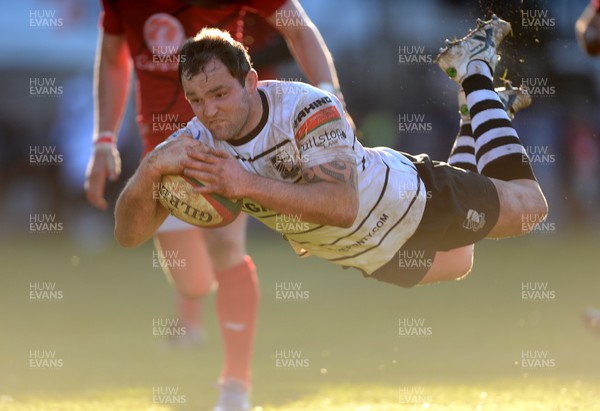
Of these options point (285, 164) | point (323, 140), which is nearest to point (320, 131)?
point (323, 140)

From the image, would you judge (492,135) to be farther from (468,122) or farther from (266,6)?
(266,6)

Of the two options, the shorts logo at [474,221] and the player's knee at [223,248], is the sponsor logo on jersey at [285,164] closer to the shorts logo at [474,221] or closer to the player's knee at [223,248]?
the shorts logo at [474,221]

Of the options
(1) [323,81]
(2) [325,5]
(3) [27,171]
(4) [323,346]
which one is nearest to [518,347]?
(4) [323,346]

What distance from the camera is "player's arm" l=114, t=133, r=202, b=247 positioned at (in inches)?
151

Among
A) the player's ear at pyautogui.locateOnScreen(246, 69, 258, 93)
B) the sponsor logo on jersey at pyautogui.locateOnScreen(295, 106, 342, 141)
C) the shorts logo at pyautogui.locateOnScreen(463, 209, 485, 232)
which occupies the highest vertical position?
the player's ear at pyautogui.locateOnScreen(246, 69, 258, 93)

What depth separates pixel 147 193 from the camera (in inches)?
158

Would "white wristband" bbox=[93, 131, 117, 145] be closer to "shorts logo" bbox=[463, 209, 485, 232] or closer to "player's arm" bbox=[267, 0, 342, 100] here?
"player's arm" bbox=[267, 0, 342, 100]

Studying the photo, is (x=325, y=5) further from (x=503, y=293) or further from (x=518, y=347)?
(x=518, y=347)

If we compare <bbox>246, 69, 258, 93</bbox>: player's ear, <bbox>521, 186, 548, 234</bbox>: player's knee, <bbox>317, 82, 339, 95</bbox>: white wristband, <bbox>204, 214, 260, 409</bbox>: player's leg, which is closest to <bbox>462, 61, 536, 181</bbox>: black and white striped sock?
<bbox>521, 186, 548, 234</bbox>: player's knee

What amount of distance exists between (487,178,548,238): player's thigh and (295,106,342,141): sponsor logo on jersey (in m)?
1.31

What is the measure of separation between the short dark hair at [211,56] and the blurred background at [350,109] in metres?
11.7

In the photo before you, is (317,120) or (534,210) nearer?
(317,120)

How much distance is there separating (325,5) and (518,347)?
1125cm

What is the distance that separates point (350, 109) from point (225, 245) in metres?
12.5
